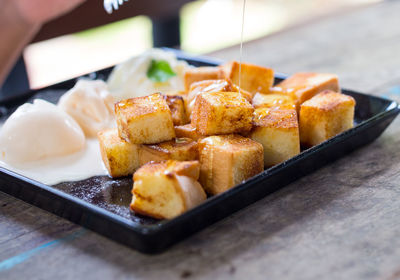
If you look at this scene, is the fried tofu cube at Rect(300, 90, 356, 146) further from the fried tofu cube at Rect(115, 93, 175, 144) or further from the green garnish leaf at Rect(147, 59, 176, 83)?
the green garnish leaf at Rect(147, 59, 176, 83)

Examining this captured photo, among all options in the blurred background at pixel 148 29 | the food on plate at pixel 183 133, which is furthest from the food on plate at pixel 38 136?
the blurred background at pixel 148 29

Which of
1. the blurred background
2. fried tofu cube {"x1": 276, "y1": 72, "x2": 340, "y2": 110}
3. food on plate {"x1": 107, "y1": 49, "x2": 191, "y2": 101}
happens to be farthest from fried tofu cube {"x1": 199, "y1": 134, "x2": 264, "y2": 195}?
the blurred background

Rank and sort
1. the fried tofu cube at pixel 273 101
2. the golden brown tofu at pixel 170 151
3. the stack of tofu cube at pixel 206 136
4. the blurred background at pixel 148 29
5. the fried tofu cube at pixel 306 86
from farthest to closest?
the blurred background at pixel 148 29 < the fried tofu cube at pixel 306 86 < the fried tofu cube at pixel 273 101 < the golden brown tofu at pixel 170 151 < the stack of tofu cube at pixel 206 136

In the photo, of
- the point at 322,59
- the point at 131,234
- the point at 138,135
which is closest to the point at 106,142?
the point at 138,135

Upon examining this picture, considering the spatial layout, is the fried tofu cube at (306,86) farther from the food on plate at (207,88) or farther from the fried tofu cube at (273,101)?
the food on plate at (207,88)

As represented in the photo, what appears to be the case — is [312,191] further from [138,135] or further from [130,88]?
[130,88]
